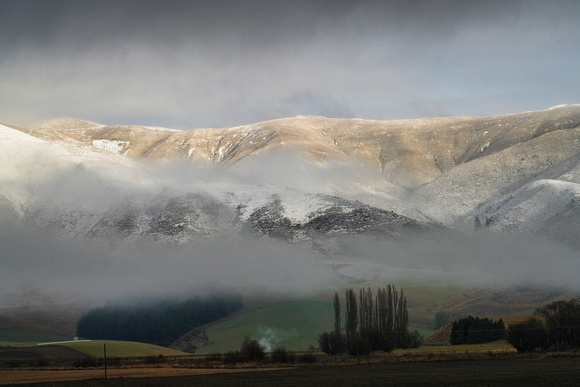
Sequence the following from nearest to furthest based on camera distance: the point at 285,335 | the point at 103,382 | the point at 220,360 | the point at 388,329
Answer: the point at 103,382
the point at 220,360
the point at 388,329
the point at 285,335

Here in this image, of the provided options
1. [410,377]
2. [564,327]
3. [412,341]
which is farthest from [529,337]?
[410,377]

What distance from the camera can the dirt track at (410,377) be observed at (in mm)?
59281

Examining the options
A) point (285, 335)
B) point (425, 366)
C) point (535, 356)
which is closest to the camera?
point (425, 366)

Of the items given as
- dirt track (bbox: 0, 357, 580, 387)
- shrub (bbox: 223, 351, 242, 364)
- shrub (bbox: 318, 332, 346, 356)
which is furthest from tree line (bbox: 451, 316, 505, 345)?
dirt track (bbox: 0, 357, 580, 387)

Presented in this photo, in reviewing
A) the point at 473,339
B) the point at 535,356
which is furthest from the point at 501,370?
the point at 473,339

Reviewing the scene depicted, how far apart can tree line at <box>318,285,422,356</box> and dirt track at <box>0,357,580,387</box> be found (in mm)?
41018

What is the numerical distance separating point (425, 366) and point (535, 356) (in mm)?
18256

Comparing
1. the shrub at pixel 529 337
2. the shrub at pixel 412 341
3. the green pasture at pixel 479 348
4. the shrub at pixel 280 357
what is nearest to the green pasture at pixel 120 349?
the shrub at pixel 280 357

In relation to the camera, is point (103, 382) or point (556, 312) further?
point (556, 312)

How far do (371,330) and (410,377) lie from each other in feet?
205

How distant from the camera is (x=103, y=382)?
68.8 metres

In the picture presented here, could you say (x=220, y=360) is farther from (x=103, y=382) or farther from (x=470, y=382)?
(x=470, y=382)

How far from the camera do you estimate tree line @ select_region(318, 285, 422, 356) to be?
122 metres

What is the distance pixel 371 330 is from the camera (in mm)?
128250
